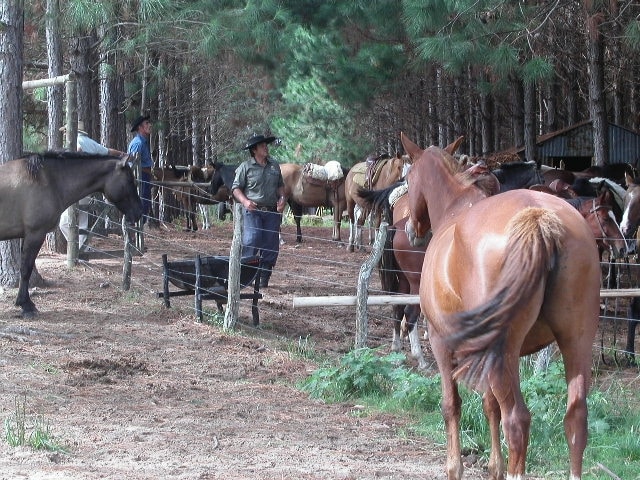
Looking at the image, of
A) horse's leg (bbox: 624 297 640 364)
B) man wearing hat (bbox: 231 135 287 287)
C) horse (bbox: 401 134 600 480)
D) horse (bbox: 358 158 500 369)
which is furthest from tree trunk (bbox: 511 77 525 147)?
horse (bbox: 401 134 600 480)

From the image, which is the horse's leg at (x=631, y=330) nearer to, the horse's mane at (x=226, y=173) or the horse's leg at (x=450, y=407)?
the horse's leg at (x=450, y=407)

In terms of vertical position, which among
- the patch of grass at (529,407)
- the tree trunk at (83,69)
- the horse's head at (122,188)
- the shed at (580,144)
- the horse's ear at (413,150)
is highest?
the tree trunk at (83,69)

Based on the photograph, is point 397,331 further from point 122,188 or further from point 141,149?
point 141,149

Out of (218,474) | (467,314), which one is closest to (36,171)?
(218,474)

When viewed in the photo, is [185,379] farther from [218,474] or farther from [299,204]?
[299,204]

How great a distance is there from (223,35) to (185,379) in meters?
8.10

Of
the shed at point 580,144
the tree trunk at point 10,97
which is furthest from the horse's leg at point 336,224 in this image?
the tree trunk at point 10,97

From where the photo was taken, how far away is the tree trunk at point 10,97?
1115 cm

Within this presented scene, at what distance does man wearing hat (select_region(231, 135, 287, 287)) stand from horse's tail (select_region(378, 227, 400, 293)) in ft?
5.73

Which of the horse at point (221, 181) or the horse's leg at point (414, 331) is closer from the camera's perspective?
the horse's leg at point (414, 331)

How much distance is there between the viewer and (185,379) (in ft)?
24.9

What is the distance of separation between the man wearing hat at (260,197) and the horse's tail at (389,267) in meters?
1.75

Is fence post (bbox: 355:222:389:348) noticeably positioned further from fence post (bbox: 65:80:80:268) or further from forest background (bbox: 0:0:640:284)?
fence post (bbox: 65:80:80:268)

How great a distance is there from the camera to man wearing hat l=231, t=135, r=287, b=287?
412 inches
